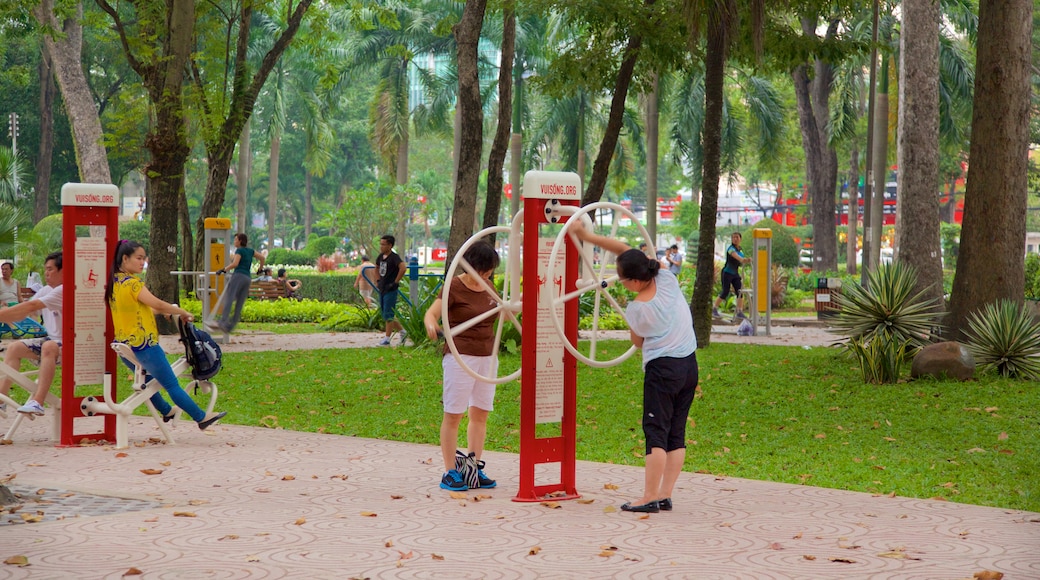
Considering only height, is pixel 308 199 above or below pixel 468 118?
above

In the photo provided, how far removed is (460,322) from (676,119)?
116 ft

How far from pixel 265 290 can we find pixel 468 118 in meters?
15.4

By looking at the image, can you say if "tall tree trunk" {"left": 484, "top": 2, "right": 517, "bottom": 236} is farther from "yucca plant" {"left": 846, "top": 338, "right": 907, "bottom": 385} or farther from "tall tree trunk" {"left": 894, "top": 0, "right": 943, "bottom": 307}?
"tall tree trunk" {"left": 894, "top": 0, "right": 943, "bottom": 307}

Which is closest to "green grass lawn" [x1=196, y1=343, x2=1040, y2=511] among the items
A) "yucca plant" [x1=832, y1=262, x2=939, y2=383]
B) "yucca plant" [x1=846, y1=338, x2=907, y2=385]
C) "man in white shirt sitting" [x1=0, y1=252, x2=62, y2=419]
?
"yucca plant" [x1=846, y1=338, x2=907, y2=385]

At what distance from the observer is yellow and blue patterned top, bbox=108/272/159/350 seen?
8.89 meters

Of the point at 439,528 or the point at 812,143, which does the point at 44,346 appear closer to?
the point at 439,528

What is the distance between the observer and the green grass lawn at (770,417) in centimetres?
831

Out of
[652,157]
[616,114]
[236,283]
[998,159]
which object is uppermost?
[652,157]

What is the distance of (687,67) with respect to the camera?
1739 cm

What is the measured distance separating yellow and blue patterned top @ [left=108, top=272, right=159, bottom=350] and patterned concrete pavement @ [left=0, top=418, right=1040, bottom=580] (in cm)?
96

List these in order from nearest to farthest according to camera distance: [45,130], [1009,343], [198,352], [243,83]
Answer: [198,352] → [1009,343] → [243,83] → [45,130]

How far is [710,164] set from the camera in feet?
50.8

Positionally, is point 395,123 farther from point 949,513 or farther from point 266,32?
point 949,513

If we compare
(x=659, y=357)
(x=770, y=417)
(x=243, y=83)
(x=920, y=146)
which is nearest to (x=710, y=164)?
(x=920, y=146)
